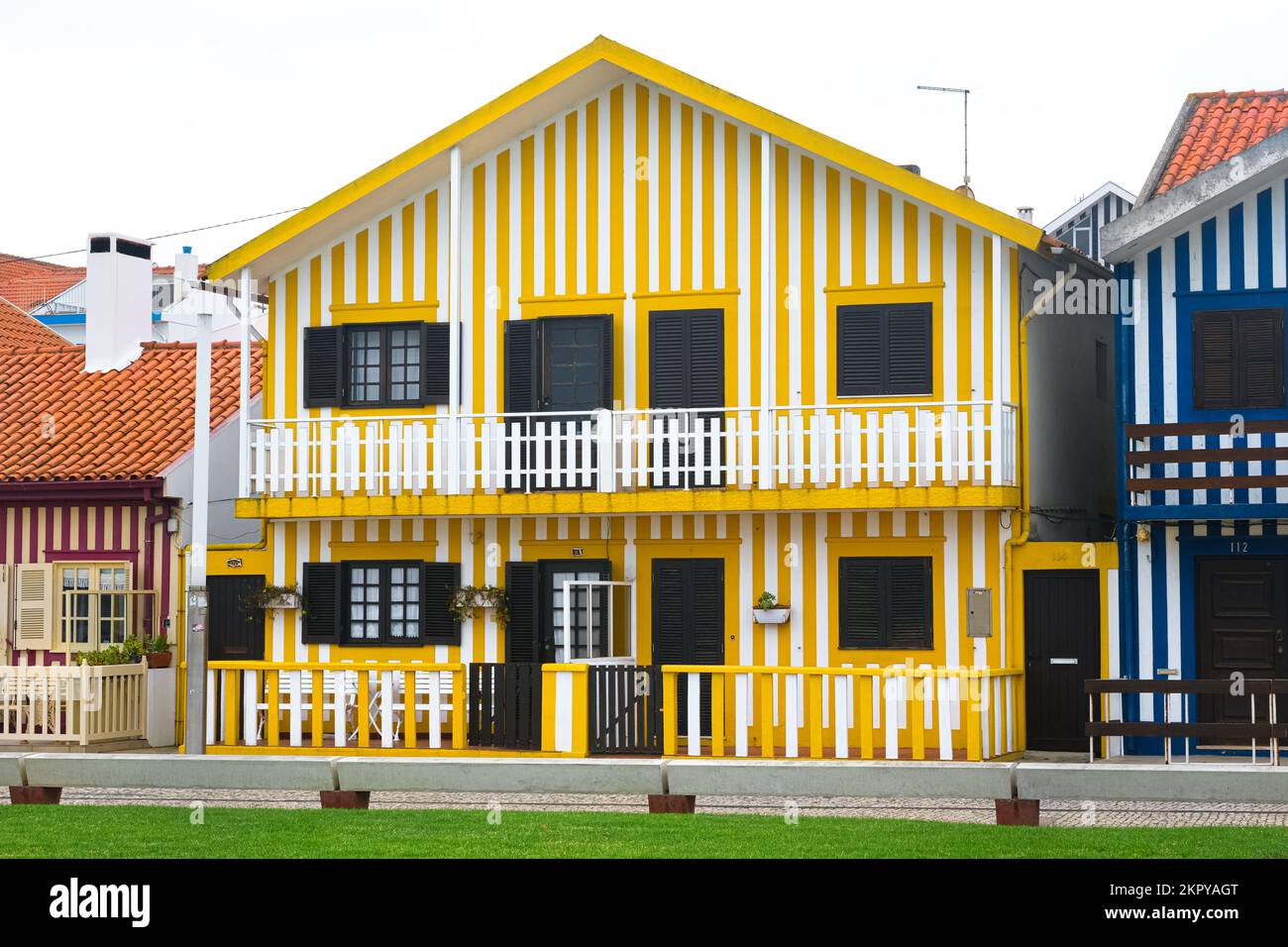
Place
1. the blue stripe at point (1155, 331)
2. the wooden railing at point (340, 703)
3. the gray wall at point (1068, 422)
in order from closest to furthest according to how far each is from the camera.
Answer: the wooden railing at point (340, 703) < the blue stripe at point (1155, 331) < the gray wall at point (1068, 422)

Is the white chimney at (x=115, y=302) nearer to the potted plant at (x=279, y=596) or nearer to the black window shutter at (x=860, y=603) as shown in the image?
the potted plant at (x=279, y=596)

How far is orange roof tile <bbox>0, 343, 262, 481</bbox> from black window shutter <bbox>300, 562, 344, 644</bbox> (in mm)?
A: 2459

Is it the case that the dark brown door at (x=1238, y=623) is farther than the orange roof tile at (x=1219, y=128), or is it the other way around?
the orange roof tile at (x=1219, y=128)

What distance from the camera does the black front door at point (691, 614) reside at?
2322 cm

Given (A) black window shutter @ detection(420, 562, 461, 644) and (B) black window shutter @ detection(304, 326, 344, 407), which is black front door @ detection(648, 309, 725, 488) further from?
(B) black window shutter @ detection(304, 326, 344, 407)

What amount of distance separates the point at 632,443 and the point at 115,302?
9707 mm

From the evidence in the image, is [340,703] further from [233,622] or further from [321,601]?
[233,622]

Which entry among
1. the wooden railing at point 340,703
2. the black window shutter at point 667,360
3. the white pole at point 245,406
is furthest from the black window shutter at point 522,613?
the white pole at point 245,406

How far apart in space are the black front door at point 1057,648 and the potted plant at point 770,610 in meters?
2.58

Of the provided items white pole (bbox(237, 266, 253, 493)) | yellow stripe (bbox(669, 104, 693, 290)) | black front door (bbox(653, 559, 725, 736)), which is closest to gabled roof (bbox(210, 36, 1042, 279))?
yellow stripe (bbox(669, 104, 693, 290))

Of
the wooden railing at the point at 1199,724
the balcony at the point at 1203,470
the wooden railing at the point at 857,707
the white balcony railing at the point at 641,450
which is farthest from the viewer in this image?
the white balcony railing at the point at 641,450
